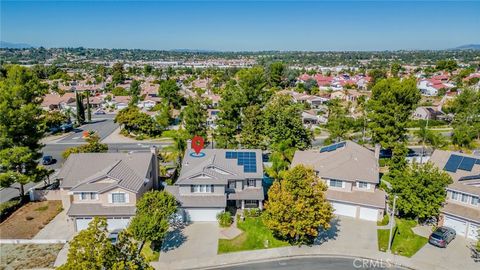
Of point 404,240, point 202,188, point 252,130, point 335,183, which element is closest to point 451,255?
point 404,240

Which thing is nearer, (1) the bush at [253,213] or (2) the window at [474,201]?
(2) the window at [474,201]

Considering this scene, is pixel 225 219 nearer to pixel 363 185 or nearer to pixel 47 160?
pixel 363 185

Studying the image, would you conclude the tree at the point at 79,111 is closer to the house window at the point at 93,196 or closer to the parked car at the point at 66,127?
the parked car at the point at 66,127

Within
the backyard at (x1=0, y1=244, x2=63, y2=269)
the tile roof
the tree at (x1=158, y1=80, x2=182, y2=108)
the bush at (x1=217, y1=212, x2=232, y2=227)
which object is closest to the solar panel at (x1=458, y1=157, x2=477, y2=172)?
the tile roof

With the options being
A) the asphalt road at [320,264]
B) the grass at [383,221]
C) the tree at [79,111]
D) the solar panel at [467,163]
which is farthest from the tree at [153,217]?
the tree at [79,111]

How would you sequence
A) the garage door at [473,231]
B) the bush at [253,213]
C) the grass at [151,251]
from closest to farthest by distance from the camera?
the grass at [151,251] → the garage door at [473,231] → the bush at [253,213]
